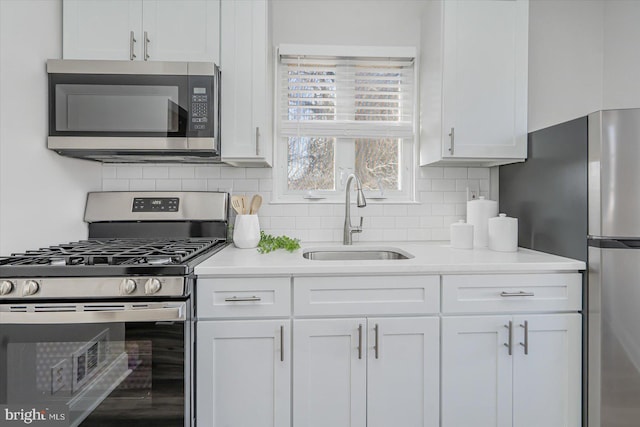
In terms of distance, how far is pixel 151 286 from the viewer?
1.30 m

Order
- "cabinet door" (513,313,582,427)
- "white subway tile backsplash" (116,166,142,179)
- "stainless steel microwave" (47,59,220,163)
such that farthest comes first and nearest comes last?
"white subway tile backsplash" (116,166,142,179) < "stainless steel microwave" (47,59,220,163) < "cabinet door" (513,313,582,427)

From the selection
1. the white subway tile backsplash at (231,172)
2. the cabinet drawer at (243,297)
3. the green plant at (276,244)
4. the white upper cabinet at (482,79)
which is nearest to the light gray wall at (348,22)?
the white upper cabinet at (482,79)

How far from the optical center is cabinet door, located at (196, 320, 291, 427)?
1.46 metres

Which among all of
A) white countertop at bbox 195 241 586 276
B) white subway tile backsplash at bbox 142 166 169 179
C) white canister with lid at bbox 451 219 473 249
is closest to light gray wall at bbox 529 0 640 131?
white canister with lid at bbox 451 219 473 249

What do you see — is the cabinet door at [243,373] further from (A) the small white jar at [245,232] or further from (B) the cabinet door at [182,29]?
(B) the cabinet door at [182,29]

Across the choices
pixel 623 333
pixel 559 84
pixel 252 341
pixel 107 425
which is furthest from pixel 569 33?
pixel 107 425

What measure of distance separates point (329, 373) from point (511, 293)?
874 millimetres

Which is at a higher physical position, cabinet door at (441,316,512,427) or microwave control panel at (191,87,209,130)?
microwave control panel at (191,87,209,130)

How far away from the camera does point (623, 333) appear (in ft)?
4.85

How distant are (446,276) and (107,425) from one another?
1.45 m

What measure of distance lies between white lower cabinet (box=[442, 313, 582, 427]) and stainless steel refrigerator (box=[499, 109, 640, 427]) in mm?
71

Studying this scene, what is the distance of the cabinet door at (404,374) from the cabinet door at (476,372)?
0.18ft

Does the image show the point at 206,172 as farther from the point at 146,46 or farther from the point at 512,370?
the point at 512,370

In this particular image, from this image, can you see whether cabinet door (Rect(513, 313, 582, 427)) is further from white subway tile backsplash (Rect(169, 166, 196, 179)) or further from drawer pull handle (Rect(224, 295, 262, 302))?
white subway tile backsplash (Rect(169, 166, 196, 179))
